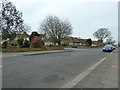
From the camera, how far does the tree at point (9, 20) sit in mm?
24656

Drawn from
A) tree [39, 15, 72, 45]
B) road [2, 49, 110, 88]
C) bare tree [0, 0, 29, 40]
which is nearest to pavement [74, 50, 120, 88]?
road [2, 49, 110, 88]

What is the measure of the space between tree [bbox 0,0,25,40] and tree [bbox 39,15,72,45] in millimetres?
15755

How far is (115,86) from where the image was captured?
4.88 meters

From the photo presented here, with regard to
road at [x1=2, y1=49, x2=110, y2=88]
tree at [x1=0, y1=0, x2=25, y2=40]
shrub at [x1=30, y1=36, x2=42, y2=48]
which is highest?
tree at [x1=0, y1=0, x2=25, y2=40]

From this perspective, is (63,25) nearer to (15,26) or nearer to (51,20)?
(51,20)

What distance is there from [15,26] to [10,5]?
406 centimetres

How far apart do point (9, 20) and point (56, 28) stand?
62.6 ft

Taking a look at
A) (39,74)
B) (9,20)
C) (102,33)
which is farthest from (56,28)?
(102,33)

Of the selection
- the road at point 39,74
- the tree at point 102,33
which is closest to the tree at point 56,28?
the road at point 39,74

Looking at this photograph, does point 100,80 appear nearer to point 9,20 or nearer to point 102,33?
point 9,20

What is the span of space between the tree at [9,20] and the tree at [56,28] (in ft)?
51.7

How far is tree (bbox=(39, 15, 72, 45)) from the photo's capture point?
42.5 m

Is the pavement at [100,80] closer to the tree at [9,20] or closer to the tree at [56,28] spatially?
the tree at [9,20]

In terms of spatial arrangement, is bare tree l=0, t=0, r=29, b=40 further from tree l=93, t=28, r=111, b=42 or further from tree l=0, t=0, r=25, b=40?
tree l=93, t=28, r=111, b=42
